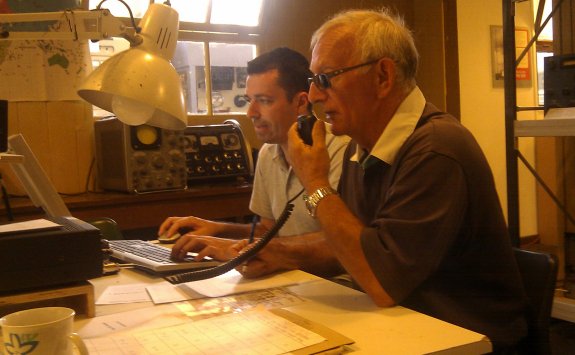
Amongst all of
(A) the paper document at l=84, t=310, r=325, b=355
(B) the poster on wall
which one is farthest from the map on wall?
(B) the poster on wall

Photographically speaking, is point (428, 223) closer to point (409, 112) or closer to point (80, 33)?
point (409, 112)

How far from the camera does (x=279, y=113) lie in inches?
93.7

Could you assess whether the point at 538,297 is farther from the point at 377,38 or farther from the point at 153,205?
the point at 153,205

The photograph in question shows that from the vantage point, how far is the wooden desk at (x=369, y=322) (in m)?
0.98

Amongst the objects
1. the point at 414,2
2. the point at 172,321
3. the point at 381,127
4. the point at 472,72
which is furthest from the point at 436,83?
the point at 172,321

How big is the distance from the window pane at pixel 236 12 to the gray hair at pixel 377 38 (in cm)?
262

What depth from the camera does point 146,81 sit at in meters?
1.15

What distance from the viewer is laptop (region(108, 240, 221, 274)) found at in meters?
1.56

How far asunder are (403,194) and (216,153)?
7.08 feet

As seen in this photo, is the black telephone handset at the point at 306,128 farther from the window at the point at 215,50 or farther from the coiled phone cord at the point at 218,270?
the window at the point at 215,50

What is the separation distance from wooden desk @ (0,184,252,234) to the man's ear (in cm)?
175

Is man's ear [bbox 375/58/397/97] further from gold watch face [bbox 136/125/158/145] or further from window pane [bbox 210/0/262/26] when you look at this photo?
window pane [bbox 210/0/262/26]

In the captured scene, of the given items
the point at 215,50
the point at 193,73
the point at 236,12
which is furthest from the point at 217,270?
the point at 236,12

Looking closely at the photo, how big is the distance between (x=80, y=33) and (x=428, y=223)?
0.82 meters
